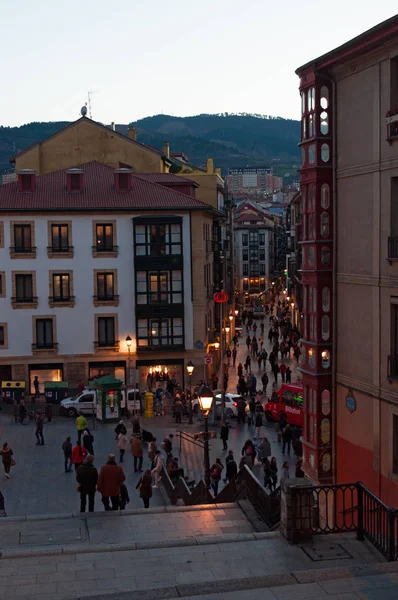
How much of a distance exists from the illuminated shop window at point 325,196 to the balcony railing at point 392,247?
3043mm

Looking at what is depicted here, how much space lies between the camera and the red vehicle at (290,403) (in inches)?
1423

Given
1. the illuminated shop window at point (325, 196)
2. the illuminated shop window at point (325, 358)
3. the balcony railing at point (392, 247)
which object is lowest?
the illuminated shop window at point (325, 358)

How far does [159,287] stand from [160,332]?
101 inches

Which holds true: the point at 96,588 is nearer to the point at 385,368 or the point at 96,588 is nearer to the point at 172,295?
the point at 385,368

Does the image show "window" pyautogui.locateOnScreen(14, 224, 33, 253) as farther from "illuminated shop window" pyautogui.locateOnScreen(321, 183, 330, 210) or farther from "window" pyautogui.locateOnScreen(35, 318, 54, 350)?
"illuminated shop window" pyautogui.locateOnScreen(321, 183, 330, 210)

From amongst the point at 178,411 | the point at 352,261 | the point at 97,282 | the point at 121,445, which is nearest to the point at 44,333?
the point at 97,282

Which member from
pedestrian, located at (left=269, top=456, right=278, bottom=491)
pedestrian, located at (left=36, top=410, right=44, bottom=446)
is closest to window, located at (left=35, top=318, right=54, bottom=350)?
pedestrian, located at (left=36, top=410, right=44, bottom=446)

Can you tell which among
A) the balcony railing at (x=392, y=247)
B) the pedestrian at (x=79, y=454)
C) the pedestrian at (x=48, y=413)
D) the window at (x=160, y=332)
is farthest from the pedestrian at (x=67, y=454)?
the window at (x=160, y=332)

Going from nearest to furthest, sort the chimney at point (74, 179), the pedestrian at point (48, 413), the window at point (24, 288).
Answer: the pedestrian at point (48, 413), the window at point (24, 288), the chimney at point (74, 179)

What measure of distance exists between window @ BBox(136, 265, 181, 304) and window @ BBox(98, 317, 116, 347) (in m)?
2.01

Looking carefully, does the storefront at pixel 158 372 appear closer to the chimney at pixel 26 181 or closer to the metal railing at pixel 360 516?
the chimney at pixel 26 181

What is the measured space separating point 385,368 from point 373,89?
6.44 m

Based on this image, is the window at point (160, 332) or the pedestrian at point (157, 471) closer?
the pedestrian at point (157, 471)

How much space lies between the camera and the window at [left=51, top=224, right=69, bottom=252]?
47.8 meters
